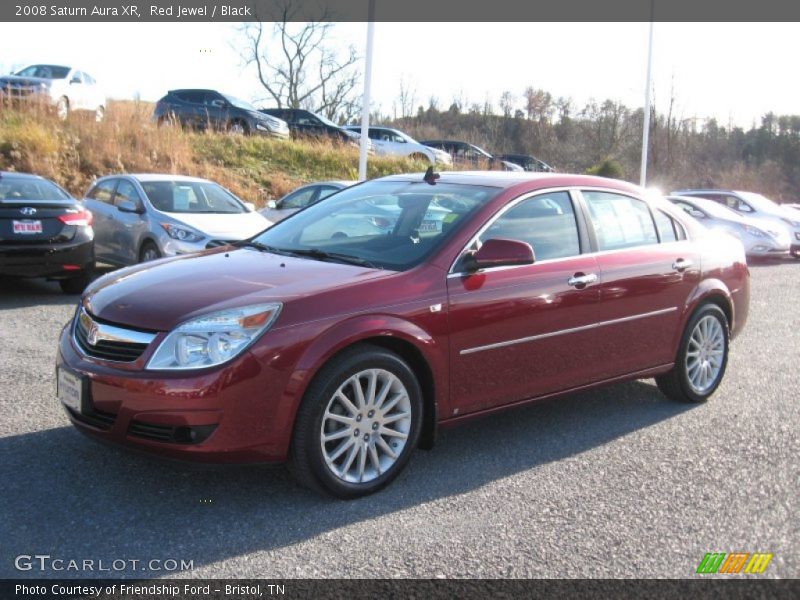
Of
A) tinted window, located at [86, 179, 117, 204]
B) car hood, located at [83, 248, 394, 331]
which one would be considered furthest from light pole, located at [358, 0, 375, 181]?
car hood, located at [83, 248, 394, 331]

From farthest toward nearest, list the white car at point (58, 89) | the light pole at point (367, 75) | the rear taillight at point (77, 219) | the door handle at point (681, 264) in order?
the white car at point (58, 89) < the light pole at point (367, 75) < the rear taillight at point (77, 219) < the door handle at point (681, 264)

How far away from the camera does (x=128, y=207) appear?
35.7 ft

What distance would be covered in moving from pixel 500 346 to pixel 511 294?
303 mm

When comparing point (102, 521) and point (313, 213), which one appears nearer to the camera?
point (102, 521)

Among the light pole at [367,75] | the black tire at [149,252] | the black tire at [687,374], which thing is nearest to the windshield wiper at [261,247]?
the black tire at [687,374]

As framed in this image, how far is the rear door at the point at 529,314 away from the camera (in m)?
4.42

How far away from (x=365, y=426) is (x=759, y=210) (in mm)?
17052

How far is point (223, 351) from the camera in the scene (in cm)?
370

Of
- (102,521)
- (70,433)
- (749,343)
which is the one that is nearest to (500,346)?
(102,521)

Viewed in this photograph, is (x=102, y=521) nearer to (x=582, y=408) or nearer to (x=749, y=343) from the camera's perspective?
(x=582, y=408)

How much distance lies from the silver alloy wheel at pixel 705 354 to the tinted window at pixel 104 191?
28.2 ft

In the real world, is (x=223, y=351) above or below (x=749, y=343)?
above

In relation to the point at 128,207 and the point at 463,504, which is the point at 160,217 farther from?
the point at 463,504

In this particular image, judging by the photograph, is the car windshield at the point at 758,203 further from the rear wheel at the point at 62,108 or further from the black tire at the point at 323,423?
the black tire at the point at 323,423
